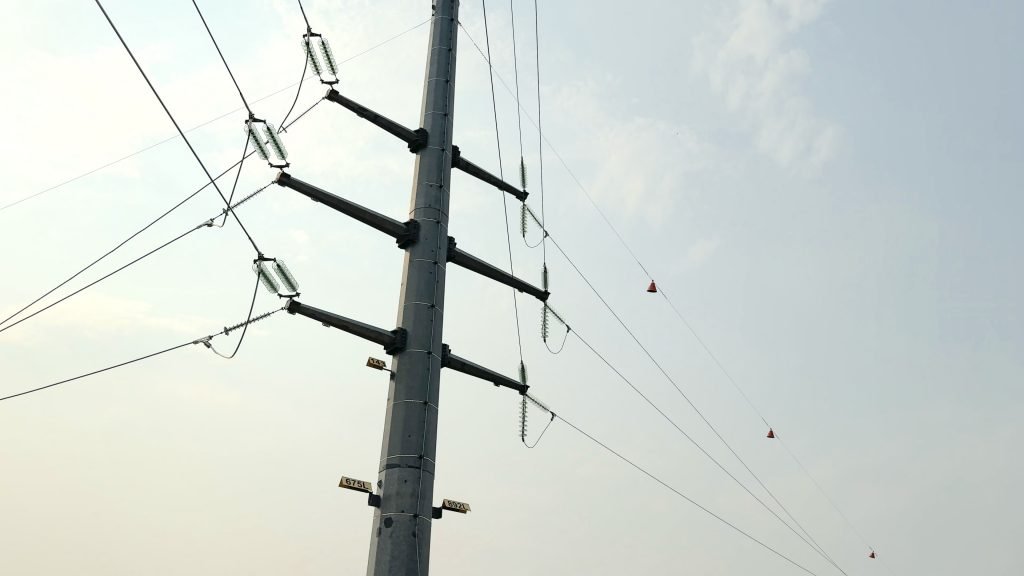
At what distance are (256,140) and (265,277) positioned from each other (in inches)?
121

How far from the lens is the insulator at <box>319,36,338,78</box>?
1795 cm

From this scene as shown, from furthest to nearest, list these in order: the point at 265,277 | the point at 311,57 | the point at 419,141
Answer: the point at 419,141 < the point at 311,57 < the point at 265,277

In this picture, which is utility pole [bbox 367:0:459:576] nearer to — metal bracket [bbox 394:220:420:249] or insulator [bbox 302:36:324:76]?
metal bracket [bbox 394:220:420:249]

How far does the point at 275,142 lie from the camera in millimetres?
16000

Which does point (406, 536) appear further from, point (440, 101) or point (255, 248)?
point (440, 101)

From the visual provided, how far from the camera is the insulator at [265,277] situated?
1474 cm

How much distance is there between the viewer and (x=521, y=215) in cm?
2245

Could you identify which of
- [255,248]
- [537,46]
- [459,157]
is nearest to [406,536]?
[255,248]

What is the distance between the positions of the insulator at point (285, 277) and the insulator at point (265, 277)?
159 mm

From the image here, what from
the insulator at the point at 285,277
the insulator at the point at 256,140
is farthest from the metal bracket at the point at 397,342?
the insulator at the point at 256,140

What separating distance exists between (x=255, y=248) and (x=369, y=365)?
3.74 meters

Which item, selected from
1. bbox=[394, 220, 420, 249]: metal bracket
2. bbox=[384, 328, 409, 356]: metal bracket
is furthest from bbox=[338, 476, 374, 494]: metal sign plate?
bbox=[394, 220, 420, 249]: metal bracket

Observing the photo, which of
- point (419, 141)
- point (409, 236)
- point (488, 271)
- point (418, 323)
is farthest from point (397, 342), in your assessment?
point (419, 141)

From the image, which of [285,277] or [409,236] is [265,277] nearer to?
[285,277]
